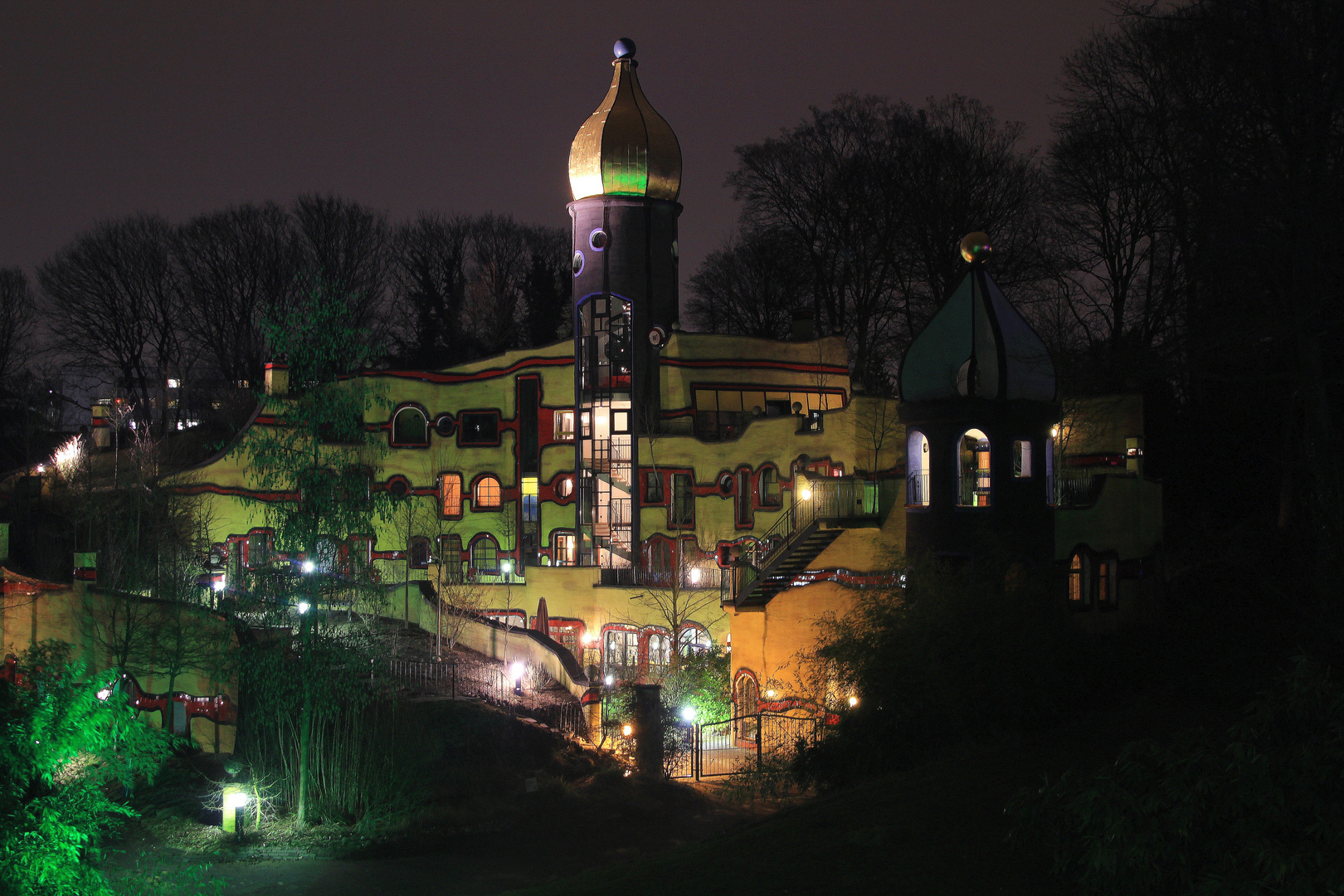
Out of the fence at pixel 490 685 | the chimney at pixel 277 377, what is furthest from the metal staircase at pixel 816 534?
the chimney at pixel 277 377

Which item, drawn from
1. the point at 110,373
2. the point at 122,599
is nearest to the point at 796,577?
the point at 122,599

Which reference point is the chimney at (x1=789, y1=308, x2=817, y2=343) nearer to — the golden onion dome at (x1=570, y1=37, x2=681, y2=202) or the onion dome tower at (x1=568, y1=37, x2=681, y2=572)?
the onion dome tower at (x1=568, y1=37, x2=681, y2=572)

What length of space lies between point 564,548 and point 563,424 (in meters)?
3.86

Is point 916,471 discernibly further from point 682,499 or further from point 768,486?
point 682,499

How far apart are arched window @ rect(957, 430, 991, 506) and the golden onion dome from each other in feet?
50.6

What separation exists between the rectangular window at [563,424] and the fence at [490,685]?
10.6 m

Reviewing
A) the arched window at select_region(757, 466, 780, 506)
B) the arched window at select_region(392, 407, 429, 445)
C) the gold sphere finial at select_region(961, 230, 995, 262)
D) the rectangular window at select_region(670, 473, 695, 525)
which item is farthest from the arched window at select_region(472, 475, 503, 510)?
the gold sphere finial at select_region(961, 230, 995, 262)

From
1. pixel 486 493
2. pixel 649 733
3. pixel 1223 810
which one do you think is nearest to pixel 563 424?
pixel 486 493

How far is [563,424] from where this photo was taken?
1487 inches

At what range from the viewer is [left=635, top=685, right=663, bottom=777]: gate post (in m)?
21.6

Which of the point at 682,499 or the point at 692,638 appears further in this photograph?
the point at 682,499

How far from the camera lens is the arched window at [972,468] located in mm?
21953

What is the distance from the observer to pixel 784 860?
35.6 ft

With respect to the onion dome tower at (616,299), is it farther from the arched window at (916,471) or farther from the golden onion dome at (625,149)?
the arched window at (916,471)
